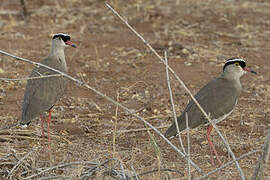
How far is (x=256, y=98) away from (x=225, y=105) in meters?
1.67

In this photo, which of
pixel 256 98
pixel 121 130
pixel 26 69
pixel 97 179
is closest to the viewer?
pixel 97 179

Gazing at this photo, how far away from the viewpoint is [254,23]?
1011cm

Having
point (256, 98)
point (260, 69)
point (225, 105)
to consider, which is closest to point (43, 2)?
point (260, 69)

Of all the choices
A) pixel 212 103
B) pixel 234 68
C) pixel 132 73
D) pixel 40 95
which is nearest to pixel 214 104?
pixel 212 103

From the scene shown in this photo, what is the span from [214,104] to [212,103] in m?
0.02

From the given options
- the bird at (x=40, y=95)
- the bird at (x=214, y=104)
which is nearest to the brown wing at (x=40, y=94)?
the bird at (x=40, y=95)

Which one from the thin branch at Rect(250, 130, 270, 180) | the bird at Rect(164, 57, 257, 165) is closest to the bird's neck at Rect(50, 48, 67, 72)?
the bird at Rect(164, 57, 257, 165)

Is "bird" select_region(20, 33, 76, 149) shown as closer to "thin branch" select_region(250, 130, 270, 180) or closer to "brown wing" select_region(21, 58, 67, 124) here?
"brown wing" select_region(21, 58, 67, 124)

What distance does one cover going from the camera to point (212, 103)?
538cm

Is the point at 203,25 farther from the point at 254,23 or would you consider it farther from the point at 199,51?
the point at 199,51

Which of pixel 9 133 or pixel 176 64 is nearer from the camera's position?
pixel 9 133

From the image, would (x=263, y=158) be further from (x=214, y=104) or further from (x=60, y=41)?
(x=60, y=41)

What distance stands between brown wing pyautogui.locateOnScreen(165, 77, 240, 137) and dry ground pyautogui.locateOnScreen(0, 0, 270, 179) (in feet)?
1.07

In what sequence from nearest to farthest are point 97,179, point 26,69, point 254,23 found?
1. point 97,179
2. point 26,69
3. point 254,23
